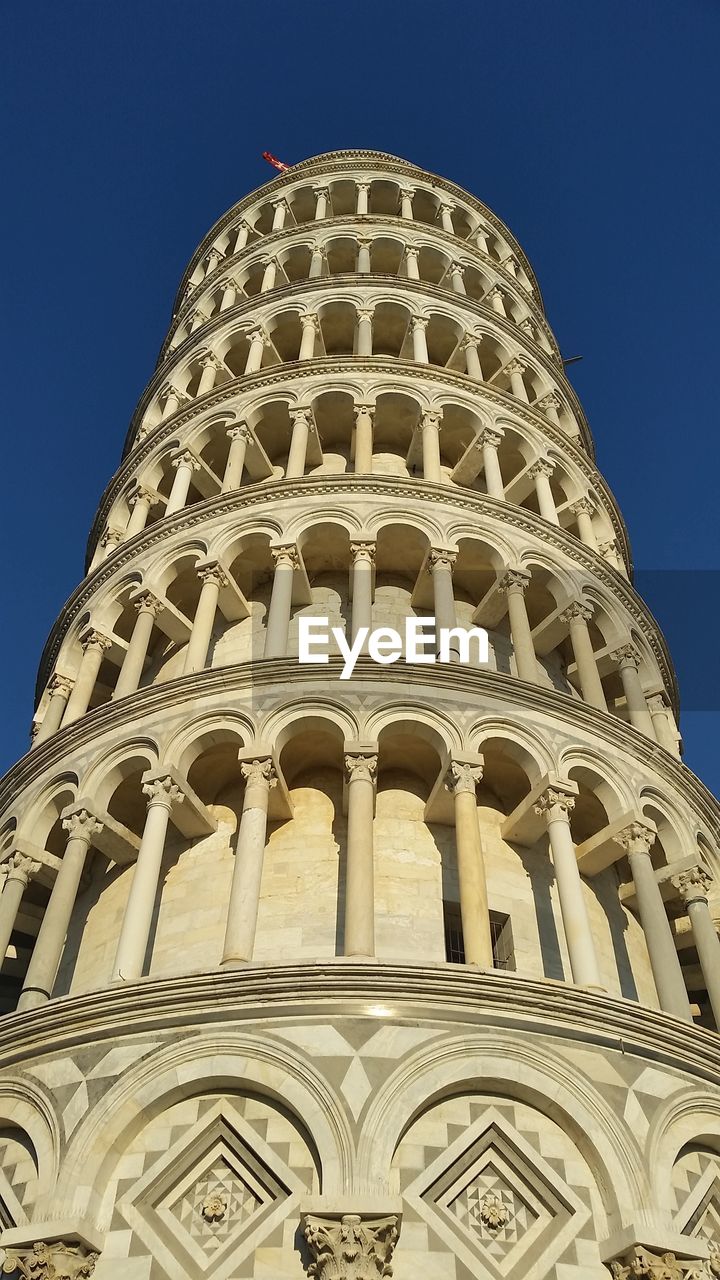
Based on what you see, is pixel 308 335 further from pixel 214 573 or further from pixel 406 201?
pixel 406 201

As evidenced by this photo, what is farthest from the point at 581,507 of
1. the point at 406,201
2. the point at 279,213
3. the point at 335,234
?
the point at 279,213

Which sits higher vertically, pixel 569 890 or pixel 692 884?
pixel 692 884

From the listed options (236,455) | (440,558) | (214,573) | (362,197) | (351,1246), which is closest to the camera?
(351,1246)

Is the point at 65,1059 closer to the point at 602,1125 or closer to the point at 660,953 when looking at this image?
the point at 602,1125

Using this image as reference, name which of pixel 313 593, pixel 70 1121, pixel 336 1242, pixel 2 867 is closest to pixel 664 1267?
pixel 336 1242

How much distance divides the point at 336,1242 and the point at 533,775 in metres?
7.11

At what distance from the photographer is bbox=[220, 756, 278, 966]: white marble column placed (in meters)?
13.5

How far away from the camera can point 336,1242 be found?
10.8 metres

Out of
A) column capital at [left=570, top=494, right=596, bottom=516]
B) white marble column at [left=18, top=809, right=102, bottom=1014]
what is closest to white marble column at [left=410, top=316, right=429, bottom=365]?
column capital at [left=570, top=494, right=596, bottom=516]

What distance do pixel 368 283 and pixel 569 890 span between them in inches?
665

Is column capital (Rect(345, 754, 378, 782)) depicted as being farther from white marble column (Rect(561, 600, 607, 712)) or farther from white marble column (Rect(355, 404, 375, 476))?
white marble column (Rect(355, 404, 375, 476))

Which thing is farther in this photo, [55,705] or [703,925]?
[55,705]

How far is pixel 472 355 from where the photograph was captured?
26562 mm

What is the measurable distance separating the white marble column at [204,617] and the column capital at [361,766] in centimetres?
302
